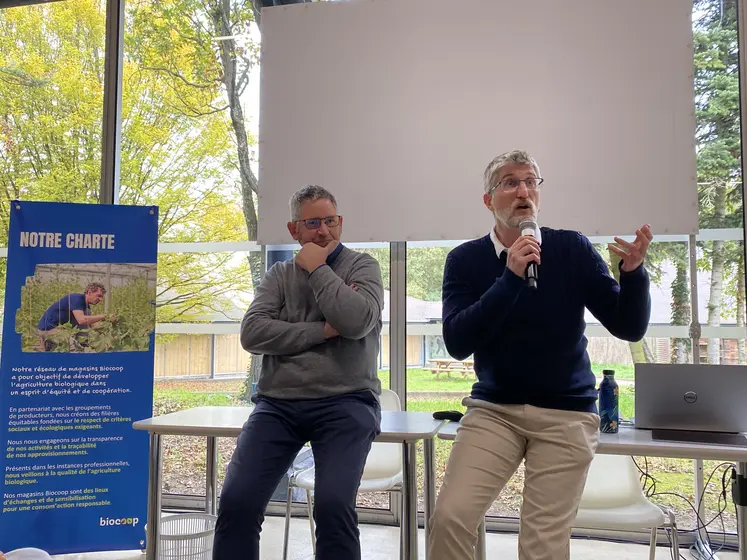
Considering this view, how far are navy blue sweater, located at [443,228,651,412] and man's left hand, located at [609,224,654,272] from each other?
27 millimetres

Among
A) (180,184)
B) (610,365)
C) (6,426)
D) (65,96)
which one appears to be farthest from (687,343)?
(65,96)

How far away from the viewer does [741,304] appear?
2678mm

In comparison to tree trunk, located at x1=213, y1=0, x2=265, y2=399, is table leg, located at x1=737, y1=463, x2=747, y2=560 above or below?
below

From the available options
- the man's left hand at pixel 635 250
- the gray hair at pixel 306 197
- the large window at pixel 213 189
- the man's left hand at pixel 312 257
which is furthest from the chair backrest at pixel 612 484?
the gray hair at pixel 306 197

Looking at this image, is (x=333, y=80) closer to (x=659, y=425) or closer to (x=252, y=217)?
(x=252, y=217)

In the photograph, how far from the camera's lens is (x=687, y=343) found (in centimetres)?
271

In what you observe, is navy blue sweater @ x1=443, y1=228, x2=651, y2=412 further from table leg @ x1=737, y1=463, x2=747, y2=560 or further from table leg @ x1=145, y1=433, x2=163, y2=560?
table leg @ x1=145, y1=433, x2=163, y2=560

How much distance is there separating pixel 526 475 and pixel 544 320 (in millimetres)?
474

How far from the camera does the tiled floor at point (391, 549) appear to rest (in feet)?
8.57

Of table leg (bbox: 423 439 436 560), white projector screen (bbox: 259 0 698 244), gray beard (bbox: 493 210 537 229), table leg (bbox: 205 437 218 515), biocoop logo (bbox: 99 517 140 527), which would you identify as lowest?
biocoop logo (bbox: 99 517 140 527)

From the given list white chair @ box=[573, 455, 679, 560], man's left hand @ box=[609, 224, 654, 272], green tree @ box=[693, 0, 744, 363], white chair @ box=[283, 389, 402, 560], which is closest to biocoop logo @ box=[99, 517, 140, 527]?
white chair @ box=[283, 389, 402, 560]

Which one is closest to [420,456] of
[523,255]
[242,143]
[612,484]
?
[612,484]

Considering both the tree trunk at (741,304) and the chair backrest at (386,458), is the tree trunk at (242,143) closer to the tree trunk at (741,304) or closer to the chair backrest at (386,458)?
the chair backrest at (386,458)

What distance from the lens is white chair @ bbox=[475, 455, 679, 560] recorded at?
1909 millimetres
